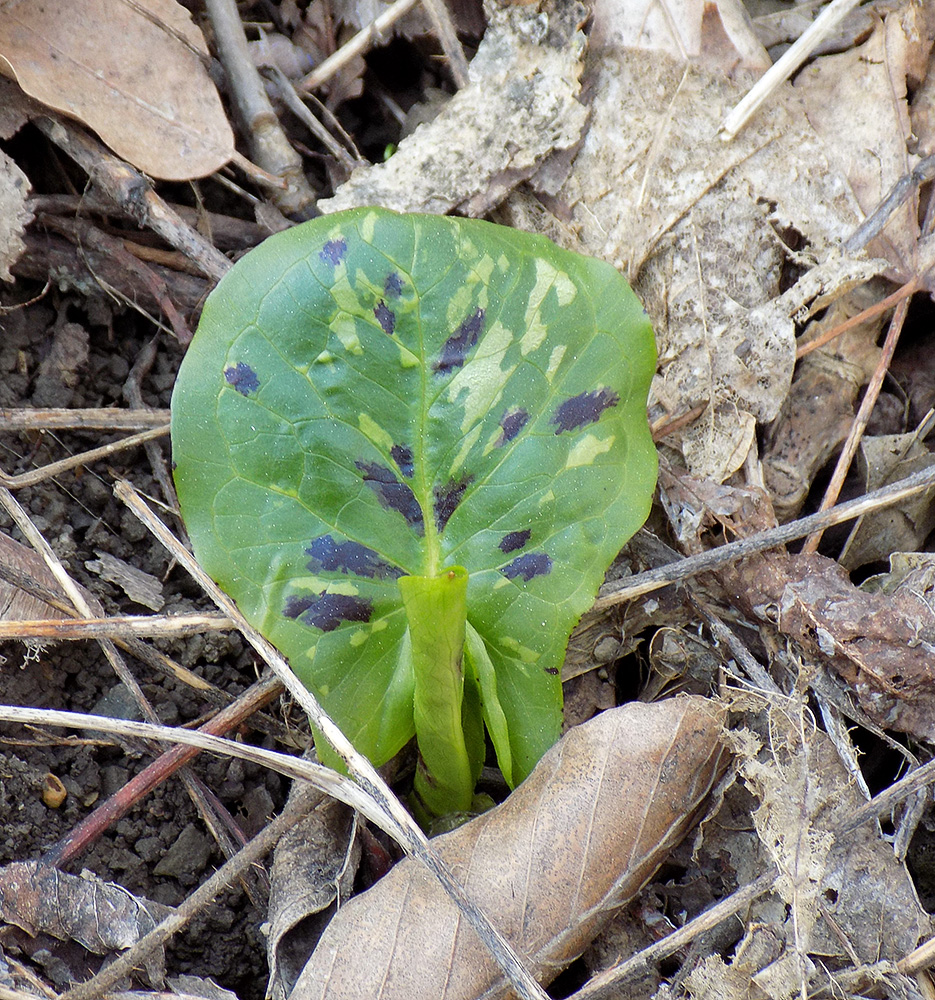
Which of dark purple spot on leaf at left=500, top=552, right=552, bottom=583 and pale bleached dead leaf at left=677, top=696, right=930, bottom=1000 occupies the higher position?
dark purple spot on leaf at left=500, top=552, right=552, bottom=583

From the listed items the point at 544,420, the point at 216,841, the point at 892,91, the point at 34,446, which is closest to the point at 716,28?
the point at 892,91

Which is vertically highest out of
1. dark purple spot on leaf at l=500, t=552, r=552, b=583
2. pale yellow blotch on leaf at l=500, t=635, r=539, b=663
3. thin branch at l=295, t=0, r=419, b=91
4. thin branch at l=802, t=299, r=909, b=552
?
thin branch at l=295, t=0, r=419, b=91

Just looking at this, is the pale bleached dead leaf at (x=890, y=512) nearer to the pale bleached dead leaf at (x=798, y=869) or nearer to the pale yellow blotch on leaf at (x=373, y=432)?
the pale bleached dead leaf at (x=798, y=869)

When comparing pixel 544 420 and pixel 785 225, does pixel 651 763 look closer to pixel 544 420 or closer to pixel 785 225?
pixel 544 420

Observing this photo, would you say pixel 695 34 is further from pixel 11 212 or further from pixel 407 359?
pixel 11 212

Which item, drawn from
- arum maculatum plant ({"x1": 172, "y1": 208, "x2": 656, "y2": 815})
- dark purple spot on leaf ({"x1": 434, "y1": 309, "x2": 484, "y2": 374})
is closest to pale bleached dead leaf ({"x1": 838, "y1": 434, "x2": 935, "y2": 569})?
arum maculatum plant ({"x1": 172, "y1": 208, "x2": 656, "y2": 815})

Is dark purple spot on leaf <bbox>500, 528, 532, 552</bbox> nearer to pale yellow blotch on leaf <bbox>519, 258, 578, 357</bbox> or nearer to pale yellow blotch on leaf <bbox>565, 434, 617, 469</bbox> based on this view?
pale yellow blotch on leaf <bbox>565, 434, 617, 469</bbox>
